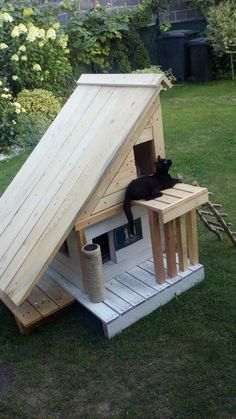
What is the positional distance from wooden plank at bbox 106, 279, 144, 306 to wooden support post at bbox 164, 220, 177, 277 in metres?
0.31

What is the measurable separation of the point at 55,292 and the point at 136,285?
1.88 ft

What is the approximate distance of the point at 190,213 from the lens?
9.91 ft

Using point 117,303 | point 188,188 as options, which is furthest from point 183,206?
point 117,303

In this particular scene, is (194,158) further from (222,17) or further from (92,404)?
(222,17)

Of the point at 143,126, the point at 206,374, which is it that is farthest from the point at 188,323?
the point at 143,126

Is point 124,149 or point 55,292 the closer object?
point 124,149

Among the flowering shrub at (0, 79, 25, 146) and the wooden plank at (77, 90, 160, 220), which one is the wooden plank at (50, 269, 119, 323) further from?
the flowering shrub at (0, 79, 25, 146)

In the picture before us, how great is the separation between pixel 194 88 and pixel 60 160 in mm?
6728

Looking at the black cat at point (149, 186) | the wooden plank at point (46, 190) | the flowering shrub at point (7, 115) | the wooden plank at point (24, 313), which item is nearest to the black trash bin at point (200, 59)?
the flowering shrub at point (7, 115)

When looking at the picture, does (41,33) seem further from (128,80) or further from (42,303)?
(42,303)

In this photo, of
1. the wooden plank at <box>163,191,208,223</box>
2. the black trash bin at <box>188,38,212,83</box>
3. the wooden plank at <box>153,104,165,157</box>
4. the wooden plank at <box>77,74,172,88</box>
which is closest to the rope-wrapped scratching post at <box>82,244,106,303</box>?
the wooden plank at <box>163,191,208,223</box>

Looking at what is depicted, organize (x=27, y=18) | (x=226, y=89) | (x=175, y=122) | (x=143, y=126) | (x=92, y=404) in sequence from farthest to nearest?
(x=226, y=89), (x=27, y=18), (x=175, y=122), (x=143, y=126), (x=92, y=404)

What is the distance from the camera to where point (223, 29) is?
8820 mm

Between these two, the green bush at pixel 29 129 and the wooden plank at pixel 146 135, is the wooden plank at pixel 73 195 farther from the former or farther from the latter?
the green bush at pixel 29 129
